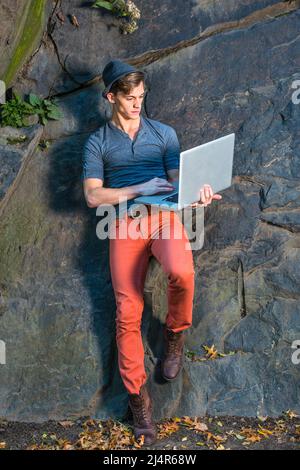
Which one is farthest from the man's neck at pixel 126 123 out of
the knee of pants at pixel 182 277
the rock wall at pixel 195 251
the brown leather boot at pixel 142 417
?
the brown leather boot at pixel 142 417

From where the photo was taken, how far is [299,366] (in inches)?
264

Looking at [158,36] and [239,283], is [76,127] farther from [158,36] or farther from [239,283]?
[239,283]

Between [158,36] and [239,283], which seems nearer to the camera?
[239,283]

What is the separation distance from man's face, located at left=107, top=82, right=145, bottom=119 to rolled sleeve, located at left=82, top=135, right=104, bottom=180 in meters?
0.30

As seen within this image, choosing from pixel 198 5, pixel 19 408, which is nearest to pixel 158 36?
pixel 198 5

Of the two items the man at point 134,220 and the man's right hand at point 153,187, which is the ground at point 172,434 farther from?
the man's right hand at point 153,187

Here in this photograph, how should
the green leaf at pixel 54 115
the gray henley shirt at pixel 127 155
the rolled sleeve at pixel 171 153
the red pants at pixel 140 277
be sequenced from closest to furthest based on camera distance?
the red pants at pixel 140 277 → the gray henley shirt at pixel 127 155 → the rolled sleeve at pixel 171 153 → the green leaf at pixel 54 115

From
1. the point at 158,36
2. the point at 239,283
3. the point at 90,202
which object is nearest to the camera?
the point at 90,202

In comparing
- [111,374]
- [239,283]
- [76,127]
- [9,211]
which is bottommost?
[111,374]

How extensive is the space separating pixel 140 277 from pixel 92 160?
918 millimetres

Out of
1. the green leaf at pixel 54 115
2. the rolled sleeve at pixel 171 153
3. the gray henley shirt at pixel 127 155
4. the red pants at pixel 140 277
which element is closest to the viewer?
the red pants at pixel 140 277

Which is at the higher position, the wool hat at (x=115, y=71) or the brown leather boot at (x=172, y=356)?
the wool hat at (x=115, y=71)

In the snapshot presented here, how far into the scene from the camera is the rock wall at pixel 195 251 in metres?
6.76

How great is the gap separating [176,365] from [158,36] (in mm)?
2695
